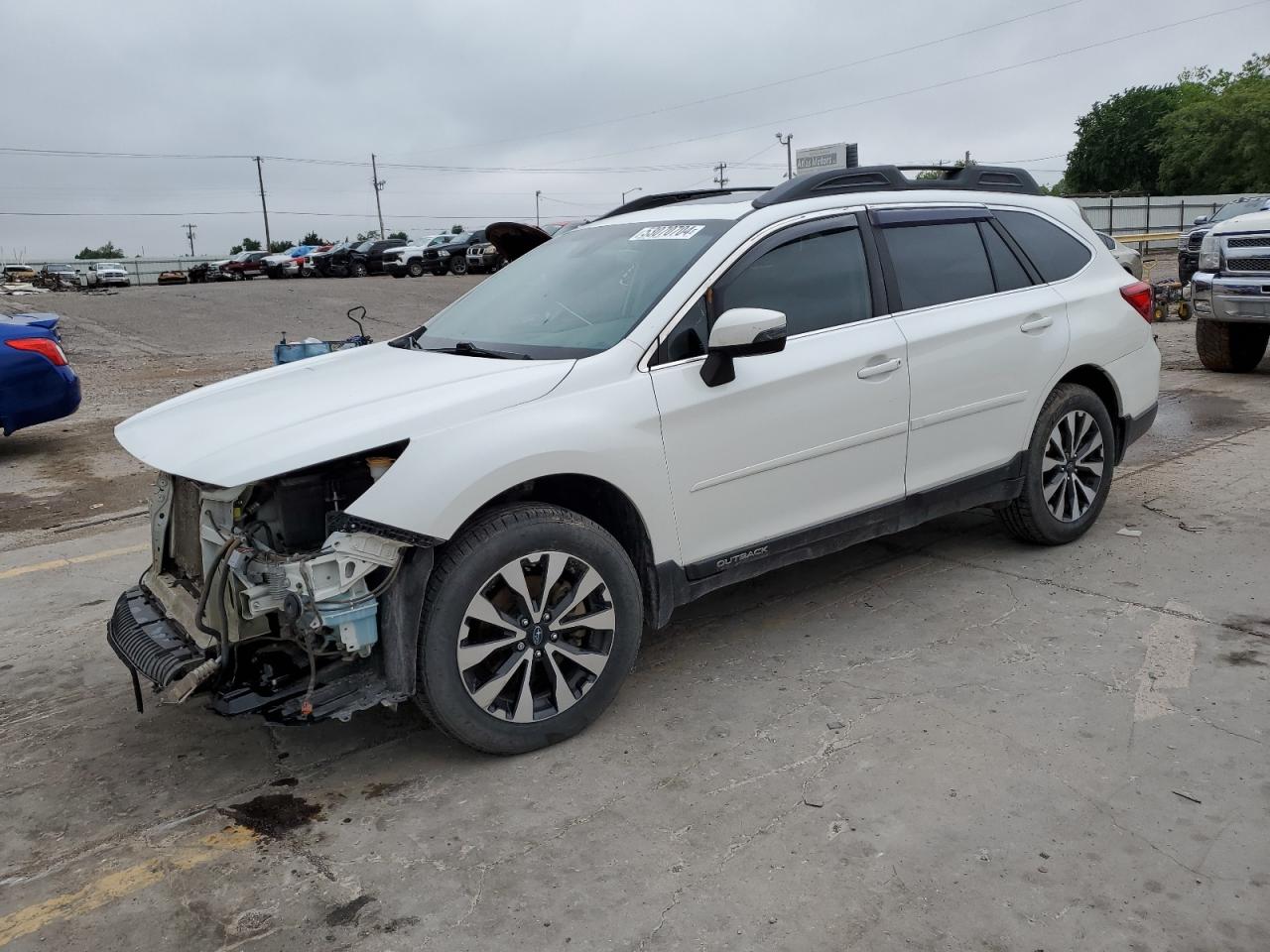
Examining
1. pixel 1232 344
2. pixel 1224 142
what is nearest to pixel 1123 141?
pixel 1224 142

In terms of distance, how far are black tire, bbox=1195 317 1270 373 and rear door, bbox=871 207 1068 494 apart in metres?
6.94

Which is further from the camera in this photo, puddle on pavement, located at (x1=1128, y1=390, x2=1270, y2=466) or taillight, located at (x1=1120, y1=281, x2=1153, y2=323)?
puddle on pavement, located at (x1=1128, y1=390, x2=1270, y2=466)

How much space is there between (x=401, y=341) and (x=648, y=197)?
4.32 feet

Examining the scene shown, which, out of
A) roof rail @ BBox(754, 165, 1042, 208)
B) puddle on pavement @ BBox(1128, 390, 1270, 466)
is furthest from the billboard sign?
puddle on pavement @ BBox(1128, 390, 1270, 466)

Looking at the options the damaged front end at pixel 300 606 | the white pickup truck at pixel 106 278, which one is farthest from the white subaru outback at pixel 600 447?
the white pickup truck at pixel 106 278

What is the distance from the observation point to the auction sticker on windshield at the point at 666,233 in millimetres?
4113

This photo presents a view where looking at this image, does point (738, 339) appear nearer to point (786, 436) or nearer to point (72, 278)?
point (786, 436)

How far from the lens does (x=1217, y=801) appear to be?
307cm

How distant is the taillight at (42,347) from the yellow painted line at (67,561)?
3322 millimetres

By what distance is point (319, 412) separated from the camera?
338cm

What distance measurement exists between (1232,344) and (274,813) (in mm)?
10626

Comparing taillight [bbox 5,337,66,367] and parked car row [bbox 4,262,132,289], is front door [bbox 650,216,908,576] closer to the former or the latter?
taillight [bbox 5,337,66,367]

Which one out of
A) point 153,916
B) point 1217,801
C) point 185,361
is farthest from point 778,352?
point 185,361

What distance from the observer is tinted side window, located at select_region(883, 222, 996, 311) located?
4.49 m
